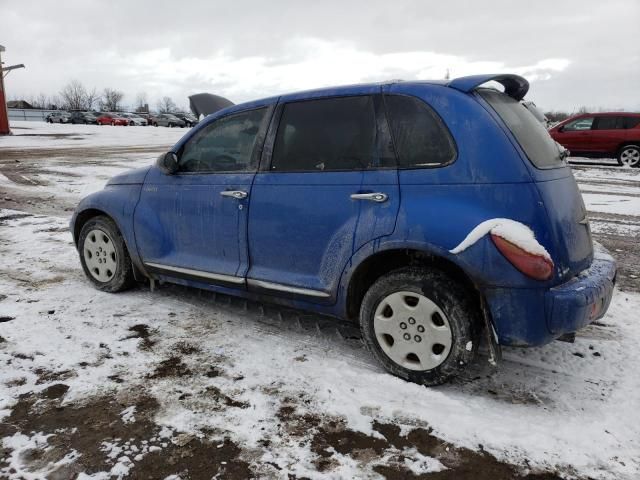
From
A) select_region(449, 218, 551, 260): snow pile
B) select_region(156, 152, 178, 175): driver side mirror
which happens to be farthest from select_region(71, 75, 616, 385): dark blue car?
select_region(156, 152, 178, 175): driver side mirror

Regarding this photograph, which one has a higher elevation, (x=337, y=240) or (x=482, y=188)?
(x=482, y=188)

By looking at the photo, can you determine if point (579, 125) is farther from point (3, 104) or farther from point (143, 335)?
point (3, 104)

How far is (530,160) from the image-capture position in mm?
2855


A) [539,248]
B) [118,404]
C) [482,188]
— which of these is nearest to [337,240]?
[482,188]

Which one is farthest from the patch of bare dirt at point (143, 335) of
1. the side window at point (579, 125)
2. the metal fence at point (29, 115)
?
the metal fence at point (29, 115)

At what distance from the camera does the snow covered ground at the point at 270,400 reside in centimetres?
243

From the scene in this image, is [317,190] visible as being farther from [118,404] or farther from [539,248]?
[118,404]

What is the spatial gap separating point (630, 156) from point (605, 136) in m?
0.91

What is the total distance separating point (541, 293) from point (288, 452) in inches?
59.2

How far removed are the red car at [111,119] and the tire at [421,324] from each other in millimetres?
50743

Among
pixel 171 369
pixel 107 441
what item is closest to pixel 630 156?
pixel 171 369

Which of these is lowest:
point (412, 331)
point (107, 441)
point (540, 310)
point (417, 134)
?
point (107, 441)

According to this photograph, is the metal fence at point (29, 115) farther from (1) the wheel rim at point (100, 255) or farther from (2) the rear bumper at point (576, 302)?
(2) the rear bumper at point (576, 302)

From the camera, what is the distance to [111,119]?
49.9m
